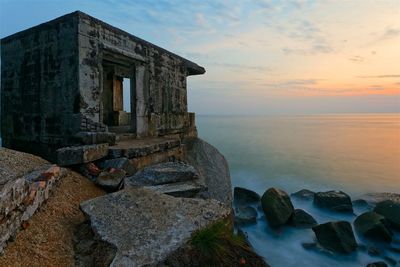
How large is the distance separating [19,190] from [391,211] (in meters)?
11.7

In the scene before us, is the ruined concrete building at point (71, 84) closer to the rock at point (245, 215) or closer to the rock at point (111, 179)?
the rock at point (111, 179)

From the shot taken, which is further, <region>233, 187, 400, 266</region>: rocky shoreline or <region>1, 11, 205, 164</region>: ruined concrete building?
<region>233, 187, 400, 266</region>: rocky shoreline

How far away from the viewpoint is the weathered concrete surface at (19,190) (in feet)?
7.64

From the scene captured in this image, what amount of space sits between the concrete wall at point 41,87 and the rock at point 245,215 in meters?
6.79

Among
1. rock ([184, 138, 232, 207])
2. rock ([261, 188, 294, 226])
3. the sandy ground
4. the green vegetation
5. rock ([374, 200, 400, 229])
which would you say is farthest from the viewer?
rock ([261, 188, 294, 226])

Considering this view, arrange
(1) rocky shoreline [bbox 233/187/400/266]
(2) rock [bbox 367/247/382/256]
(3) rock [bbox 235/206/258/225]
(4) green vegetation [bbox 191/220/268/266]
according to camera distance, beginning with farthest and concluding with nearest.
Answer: (3) rock [bbox 235/206/258/225] → (1) rocky shoreline [bbox 233/187/400/266] → (2) rock [bbox 367/247/382/256] → (4) green vegetation [bbox 191/220/268/266]

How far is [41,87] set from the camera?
265 inches

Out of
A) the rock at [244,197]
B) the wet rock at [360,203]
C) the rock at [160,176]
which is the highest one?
the rock at [160,176]

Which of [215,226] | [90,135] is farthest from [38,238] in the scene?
[90,135]

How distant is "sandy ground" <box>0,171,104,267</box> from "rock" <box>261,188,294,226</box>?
812cm

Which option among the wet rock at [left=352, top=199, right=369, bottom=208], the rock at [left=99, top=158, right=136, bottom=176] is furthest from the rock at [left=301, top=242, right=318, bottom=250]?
the rock at [left=99, top=158, right=136, bottom=176]

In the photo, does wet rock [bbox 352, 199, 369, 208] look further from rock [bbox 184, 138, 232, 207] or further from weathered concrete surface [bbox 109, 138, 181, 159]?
weathered concrete surface [bbox 109, 138, 181, 159]

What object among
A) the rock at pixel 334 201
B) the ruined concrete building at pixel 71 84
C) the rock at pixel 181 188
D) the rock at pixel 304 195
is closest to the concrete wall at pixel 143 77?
the ruined concrete building at pixel 71 84

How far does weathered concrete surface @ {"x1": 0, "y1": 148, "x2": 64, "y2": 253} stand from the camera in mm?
2328
